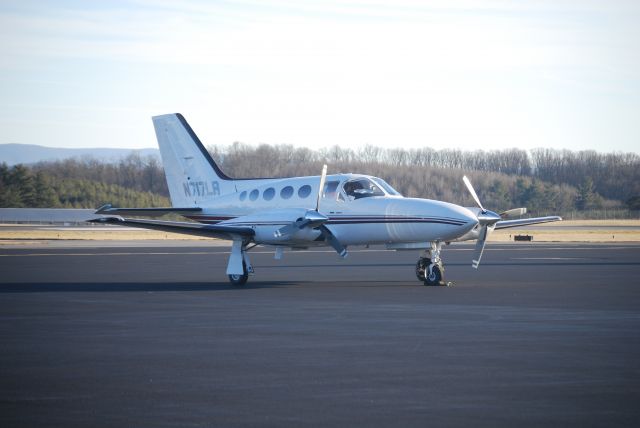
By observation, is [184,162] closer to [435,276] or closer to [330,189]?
[330,189]

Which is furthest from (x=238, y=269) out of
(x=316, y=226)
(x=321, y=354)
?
(x=321, y=354)

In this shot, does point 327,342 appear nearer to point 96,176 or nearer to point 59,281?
point 59,281

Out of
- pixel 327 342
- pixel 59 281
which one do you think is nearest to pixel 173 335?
pixel 327 342

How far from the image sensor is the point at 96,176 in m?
144

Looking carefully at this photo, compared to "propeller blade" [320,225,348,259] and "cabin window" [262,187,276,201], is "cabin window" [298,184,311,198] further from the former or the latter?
"propeller blade" [320,225,348,259]

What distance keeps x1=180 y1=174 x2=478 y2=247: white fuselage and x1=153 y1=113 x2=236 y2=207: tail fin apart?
3027 millimetres

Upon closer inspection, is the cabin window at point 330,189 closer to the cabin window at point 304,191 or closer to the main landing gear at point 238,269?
the cabin window at point 304,191

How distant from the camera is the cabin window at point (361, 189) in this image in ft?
85.6

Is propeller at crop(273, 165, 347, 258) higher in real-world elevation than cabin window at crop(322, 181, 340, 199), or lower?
lower

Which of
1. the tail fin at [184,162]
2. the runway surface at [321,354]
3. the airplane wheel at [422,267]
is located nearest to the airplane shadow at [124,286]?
the runway surface at [321,354]

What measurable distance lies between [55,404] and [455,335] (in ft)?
23.1

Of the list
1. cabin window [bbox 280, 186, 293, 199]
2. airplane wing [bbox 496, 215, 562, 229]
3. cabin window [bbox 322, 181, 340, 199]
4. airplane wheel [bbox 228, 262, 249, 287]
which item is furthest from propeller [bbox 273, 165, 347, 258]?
airplane wing [bbox 496, 215, 562, 229]

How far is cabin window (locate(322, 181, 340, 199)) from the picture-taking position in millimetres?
26172

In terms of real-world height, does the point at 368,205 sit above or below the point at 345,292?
above
